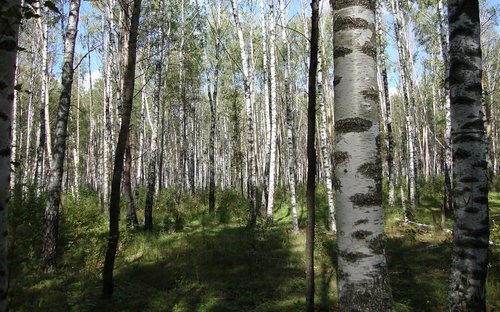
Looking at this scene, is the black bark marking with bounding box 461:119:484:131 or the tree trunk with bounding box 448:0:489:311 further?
the black bark marking with bounding box 461:119:484:131

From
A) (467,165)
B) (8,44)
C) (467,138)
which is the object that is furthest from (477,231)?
(8,44)

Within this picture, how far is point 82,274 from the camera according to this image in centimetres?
776

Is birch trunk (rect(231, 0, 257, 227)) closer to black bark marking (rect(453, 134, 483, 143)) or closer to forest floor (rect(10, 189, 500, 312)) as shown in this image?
forest floor (rect(10, 189, 500, 312))

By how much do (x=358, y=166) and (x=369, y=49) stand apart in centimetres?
71

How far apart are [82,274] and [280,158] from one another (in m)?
21.9

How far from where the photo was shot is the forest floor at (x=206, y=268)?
609 cm

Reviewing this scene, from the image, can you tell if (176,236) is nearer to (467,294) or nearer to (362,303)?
(467,294)

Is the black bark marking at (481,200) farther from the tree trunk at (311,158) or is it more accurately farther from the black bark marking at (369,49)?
the black bark marking at (369,49)

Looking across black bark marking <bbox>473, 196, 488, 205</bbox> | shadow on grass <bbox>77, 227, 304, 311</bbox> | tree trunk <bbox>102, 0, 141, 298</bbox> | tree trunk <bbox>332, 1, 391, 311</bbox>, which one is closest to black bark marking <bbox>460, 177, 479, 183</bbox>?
black bark marking <bbox>473, 196, 488, 205</bbox>

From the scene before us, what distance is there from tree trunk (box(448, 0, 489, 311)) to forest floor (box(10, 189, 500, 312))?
168 centimetres

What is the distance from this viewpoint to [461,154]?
4.00 metres

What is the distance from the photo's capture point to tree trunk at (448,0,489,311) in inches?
148

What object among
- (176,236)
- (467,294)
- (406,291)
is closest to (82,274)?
(176,236)

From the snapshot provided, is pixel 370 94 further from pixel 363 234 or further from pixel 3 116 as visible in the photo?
pixel 3 116
